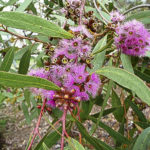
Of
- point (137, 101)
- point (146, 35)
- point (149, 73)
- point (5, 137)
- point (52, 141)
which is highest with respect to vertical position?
point (146, 35)

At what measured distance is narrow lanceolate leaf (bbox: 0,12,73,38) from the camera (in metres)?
0.62

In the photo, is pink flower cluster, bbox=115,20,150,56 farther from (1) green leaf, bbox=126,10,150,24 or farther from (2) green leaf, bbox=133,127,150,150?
(2) green leaf, bbox=133,127,150,150

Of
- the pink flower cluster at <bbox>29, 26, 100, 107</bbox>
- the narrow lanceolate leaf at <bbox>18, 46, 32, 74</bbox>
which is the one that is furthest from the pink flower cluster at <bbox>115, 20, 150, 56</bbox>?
the narrow lanceolate leaf at <bbox>18, 46, 32, 74</bbox>

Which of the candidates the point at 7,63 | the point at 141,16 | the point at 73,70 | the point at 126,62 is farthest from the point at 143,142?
the point at 7,63

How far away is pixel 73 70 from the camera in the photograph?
0.69 metres

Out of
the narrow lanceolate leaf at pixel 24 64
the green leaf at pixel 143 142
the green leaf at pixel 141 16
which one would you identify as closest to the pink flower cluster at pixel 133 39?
the green leaf at pixel 141 16

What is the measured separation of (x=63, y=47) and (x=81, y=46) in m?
0.07

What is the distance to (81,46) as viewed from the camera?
0.72 meters

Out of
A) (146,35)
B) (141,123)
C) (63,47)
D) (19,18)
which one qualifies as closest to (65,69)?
(63,47)

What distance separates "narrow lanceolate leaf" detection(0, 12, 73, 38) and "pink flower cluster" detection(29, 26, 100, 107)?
0.30 feet

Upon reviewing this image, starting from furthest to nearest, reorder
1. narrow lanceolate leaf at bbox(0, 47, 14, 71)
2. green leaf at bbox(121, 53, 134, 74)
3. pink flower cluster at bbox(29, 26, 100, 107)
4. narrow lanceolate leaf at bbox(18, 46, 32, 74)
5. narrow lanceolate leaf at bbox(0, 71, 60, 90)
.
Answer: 1. narrow lanceolate leaf at bbox(18, 46, 32, 74)
2. narrow lanceolate leaf at bbox(0, 47, 14, 71)
3. green leaf at bbox(121, 53, 134, 74)
4. pink flower cluster at bbox(29, 26, 100, 107)
5. narrow lanceolate leaf at bbox(0, 71, 60, 90)

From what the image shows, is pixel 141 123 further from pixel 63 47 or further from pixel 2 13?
pixel 2 13

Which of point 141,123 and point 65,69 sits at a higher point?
point 65,69

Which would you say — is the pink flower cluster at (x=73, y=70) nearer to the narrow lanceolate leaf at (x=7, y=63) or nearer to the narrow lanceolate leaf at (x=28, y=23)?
the narrow lanceolate leaf at (x=28, y=23)
